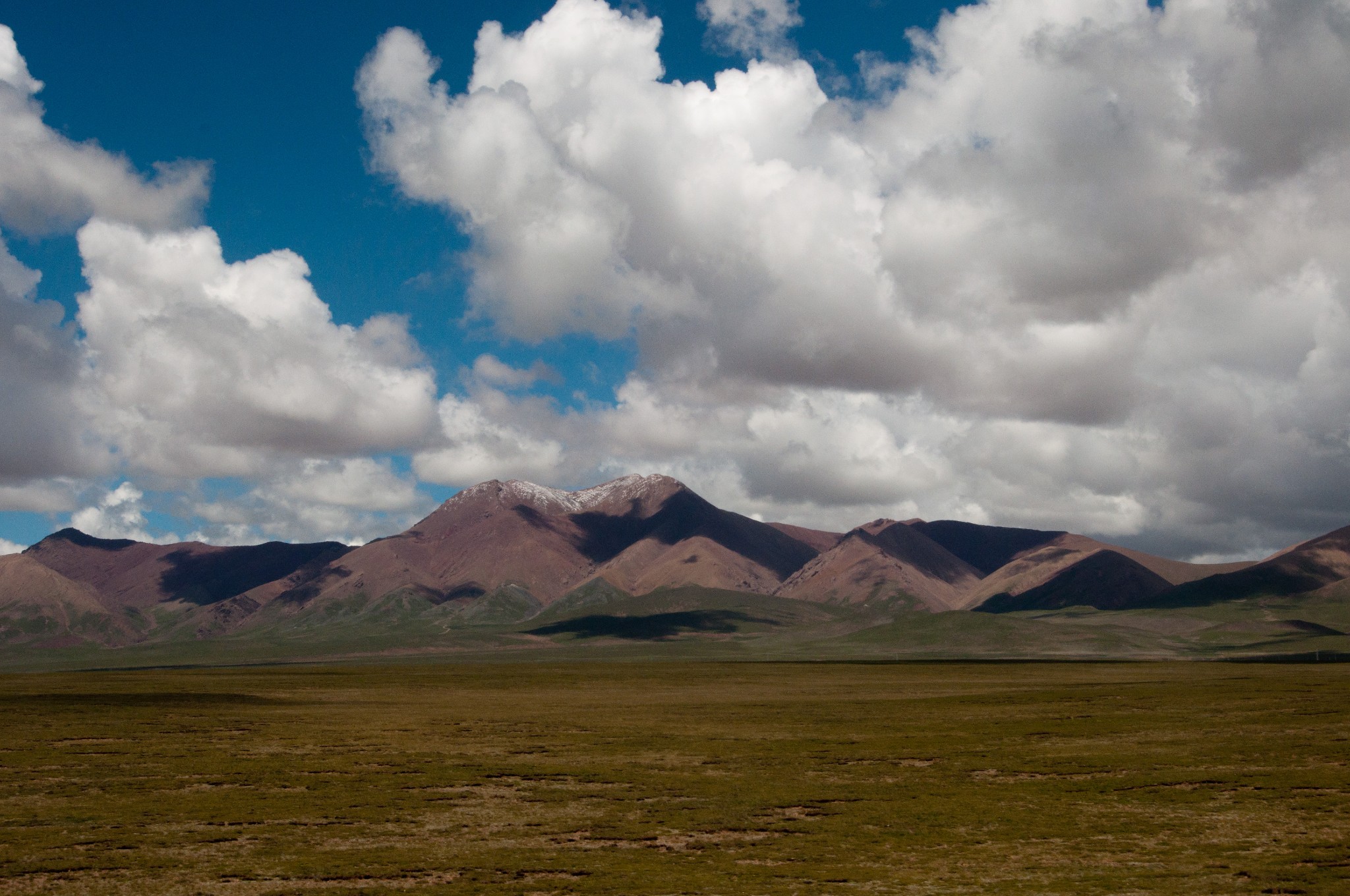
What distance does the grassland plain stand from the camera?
31094mm

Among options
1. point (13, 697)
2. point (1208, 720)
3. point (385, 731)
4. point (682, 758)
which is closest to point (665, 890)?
point (682, 758)

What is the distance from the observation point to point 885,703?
103m

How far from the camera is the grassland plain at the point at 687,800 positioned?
31.1 metres

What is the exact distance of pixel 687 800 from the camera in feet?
145

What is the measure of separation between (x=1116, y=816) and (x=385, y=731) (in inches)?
2054

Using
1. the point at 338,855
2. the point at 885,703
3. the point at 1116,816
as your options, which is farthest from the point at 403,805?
the point at 885,703

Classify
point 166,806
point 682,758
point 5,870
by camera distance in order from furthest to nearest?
point 682,758, point 166,806, point 5,870

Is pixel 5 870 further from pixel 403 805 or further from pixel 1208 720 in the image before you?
pixel 1208 720

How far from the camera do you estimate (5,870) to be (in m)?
31.7

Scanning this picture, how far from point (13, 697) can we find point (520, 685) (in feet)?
202

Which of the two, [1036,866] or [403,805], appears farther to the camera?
[403,805]

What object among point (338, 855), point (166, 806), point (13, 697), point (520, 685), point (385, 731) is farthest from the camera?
point (520, 685)

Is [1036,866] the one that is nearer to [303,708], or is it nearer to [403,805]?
[403,805]

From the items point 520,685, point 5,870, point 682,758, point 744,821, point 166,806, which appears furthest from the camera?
point 520,685
